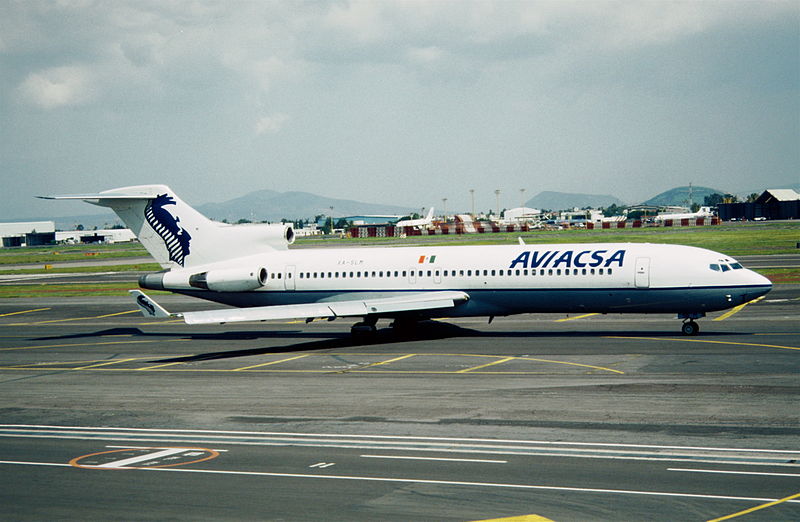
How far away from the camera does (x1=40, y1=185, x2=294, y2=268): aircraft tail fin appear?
44.4 m

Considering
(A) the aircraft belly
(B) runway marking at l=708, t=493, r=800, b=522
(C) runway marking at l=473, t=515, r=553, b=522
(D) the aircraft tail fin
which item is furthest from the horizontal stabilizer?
(B) runway marking at l=708, t=493, r=800, b=522

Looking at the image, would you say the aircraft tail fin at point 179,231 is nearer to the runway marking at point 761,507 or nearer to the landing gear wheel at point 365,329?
the landing gear wheel at point 365,329

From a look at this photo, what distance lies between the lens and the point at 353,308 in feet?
127

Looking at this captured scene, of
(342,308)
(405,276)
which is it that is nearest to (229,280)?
(342,308)

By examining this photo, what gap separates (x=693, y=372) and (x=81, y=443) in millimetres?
18974

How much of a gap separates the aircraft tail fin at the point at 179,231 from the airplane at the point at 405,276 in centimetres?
5

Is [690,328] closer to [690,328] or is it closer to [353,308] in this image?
[690,328]

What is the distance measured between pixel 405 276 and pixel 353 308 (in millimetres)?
3589

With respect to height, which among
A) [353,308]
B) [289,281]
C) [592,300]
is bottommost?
[353,308]

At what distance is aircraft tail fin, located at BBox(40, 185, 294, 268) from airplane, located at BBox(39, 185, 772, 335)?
0.05m

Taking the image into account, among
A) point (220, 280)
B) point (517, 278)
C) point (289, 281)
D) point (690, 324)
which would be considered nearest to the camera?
point (690, 324)

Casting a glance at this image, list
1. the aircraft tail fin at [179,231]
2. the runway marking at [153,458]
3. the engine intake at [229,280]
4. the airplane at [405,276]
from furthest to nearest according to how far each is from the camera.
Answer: the aircraft tail fin at [179,231]
the engine intake at [229,280]
the airplane at [405,276]
the runway marking at [153,458]

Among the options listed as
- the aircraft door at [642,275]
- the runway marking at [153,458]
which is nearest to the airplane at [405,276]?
the aircraft door at [642,275]

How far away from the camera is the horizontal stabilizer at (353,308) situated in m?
36.6
